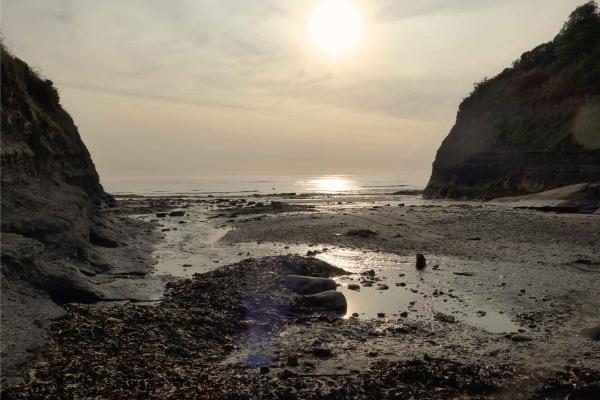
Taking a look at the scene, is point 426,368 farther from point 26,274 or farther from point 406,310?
point 26,274

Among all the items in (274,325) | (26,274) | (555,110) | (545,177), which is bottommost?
(274,325)

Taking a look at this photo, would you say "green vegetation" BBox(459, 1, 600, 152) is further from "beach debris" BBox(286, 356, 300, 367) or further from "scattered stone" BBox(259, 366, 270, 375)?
"scattered stone" BBox(259, 366, 270, 375)

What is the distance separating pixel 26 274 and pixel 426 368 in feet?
27.2

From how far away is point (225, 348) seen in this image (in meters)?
7.68

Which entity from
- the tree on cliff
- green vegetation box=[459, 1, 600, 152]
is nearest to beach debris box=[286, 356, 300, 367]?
green vegetation box=[459, 1, 600, 152]


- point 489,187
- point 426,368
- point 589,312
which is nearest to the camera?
point 426,368

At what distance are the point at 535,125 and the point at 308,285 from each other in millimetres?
37625

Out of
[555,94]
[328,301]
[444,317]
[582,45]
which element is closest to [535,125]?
[555,94]

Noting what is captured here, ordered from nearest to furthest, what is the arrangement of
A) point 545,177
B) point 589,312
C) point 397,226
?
1. point 589,312
2. point 397,226
3. point 545,177

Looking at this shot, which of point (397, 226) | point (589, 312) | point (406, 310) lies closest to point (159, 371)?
point (406, 310)

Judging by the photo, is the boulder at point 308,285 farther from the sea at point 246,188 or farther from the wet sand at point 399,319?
the sea at point 246,188

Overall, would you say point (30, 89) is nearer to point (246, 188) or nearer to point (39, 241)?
point (39, 241)

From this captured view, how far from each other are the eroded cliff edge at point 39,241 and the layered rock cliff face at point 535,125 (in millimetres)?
32558

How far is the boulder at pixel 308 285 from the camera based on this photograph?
37.3 ft
